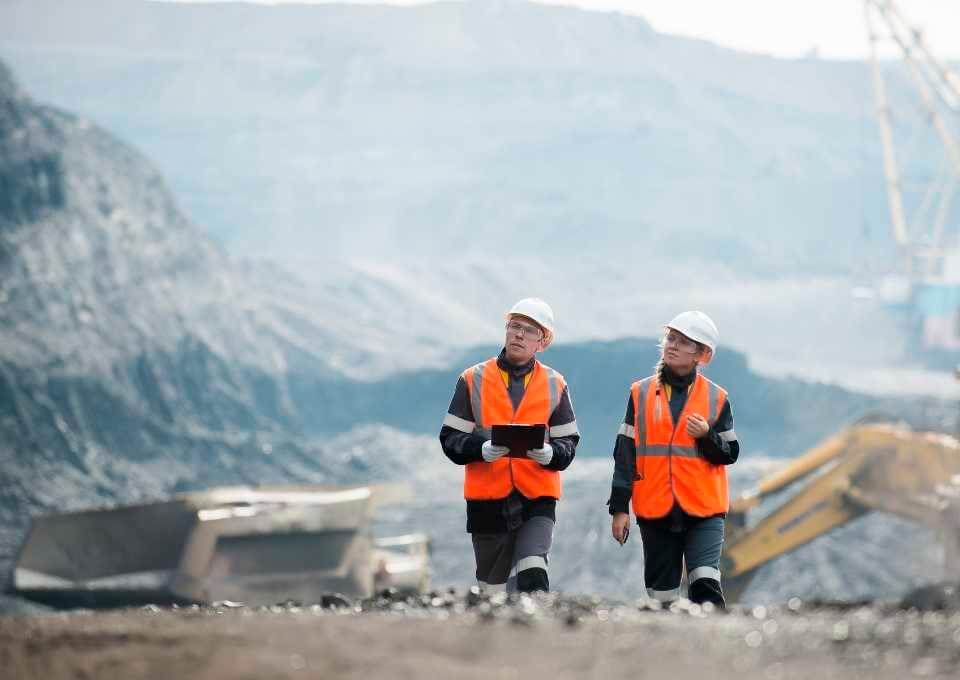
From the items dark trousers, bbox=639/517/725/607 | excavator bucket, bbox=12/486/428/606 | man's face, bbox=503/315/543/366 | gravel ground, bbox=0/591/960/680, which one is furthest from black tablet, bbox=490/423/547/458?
excavator bucket, bbox=12/486/428/606

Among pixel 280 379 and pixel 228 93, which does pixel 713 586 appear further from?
pixel 228 93

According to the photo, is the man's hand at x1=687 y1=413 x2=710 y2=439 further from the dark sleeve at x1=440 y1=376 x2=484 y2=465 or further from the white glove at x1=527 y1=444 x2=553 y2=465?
the dark sleeve at x1=440 y1=376 x2=484 y2=465

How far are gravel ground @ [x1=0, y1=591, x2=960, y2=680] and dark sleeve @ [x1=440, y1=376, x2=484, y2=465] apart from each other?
829 millimetres

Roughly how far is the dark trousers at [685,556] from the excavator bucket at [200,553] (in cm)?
613

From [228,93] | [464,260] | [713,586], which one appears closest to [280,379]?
[464,260]

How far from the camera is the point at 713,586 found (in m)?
4.61

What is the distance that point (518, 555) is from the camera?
15.7ft

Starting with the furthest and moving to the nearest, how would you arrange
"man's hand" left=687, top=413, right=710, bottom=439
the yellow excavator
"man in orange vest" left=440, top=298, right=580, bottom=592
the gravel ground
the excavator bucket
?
the yellow excavator → the excavator bucket → "man in orange vest" left=440, top=298, right=580, bottom=592 → "man's hand" left=687, top=413, right=710, bottom=439 → the gravel ground

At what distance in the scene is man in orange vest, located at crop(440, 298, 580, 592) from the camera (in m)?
4.74

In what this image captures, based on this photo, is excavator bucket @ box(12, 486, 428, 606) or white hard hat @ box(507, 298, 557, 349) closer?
white hard hat @ box(507, 298, 557, 349)

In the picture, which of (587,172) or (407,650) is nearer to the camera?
(407,650)

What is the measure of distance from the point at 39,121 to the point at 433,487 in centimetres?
959

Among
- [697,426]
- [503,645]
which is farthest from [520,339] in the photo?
[503,645]

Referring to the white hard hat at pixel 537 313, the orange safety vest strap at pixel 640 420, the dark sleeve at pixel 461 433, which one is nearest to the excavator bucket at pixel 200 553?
the dark sleeve at pixel 461 433
